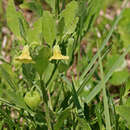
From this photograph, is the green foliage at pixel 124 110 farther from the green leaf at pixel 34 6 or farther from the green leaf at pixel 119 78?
the green leaf at pixel 119 78

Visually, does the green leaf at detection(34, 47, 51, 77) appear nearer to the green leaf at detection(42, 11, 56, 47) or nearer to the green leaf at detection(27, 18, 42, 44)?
the green leaf at detection(42, 11, 56, 47)

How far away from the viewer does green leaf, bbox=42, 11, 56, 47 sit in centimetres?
113

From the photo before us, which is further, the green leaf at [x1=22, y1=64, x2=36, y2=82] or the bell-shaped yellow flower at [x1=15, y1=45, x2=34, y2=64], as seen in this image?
the green leaf at [x1=22, y1=64, x2=36, y2=82]

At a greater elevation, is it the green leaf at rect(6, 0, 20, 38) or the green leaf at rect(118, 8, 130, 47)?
the green leaf at rect(6, 0, 20, 38)

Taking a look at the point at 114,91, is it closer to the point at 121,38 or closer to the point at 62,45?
the point at 121,38

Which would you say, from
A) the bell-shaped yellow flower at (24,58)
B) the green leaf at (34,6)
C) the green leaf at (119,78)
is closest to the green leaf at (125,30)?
the green leaf at (119,78)

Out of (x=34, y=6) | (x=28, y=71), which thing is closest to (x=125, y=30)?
(x=34, y=6)

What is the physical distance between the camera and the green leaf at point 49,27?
113 centimetres

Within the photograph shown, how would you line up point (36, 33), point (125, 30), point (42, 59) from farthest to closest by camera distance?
point (125, 30), point (36, 33), point (42, 59)

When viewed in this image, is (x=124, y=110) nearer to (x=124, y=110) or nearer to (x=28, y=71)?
(x=124, y=110)

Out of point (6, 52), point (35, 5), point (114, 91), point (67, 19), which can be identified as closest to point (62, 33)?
point (67, 19)

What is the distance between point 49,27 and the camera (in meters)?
1.15

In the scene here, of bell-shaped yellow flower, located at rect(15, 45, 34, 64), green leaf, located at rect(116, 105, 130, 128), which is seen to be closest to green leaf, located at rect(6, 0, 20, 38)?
bell-shaped yellow flower, located at rect(15, 45, 34, 64)

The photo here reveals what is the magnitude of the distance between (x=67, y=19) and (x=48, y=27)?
0.12 metres
